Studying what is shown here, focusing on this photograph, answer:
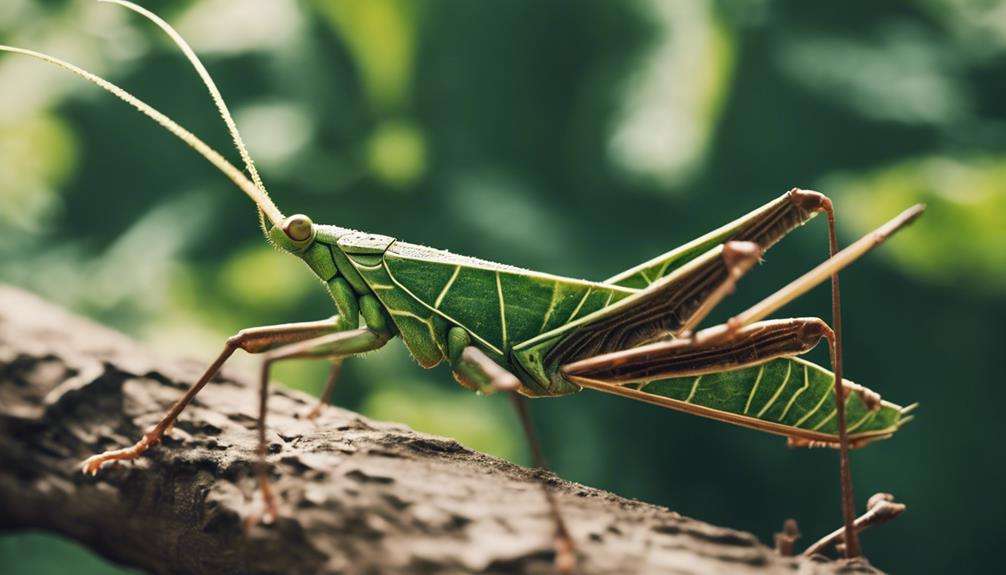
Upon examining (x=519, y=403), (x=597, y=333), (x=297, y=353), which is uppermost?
(x=597, y=333)

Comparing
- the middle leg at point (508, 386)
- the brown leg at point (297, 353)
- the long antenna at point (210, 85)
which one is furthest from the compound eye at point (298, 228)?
the middle leg at point (508, 386)

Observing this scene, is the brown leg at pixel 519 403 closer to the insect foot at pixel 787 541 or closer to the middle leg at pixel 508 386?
the middle leg at pixel 508 386

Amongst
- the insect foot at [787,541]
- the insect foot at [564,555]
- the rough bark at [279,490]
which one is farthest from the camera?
the insect foot at [787,541]

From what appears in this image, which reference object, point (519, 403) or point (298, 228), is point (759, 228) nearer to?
point (519, 403)

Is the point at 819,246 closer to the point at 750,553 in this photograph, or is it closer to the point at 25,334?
the point at 750,553

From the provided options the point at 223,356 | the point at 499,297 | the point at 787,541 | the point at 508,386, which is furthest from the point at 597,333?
the point at 223,356

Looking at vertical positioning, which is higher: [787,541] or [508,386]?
[508,386]

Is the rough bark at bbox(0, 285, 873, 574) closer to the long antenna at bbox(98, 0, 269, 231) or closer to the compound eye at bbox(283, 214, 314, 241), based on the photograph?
the compound eye at bbox(283, 214, 314, 241)

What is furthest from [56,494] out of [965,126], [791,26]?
[965,126]
